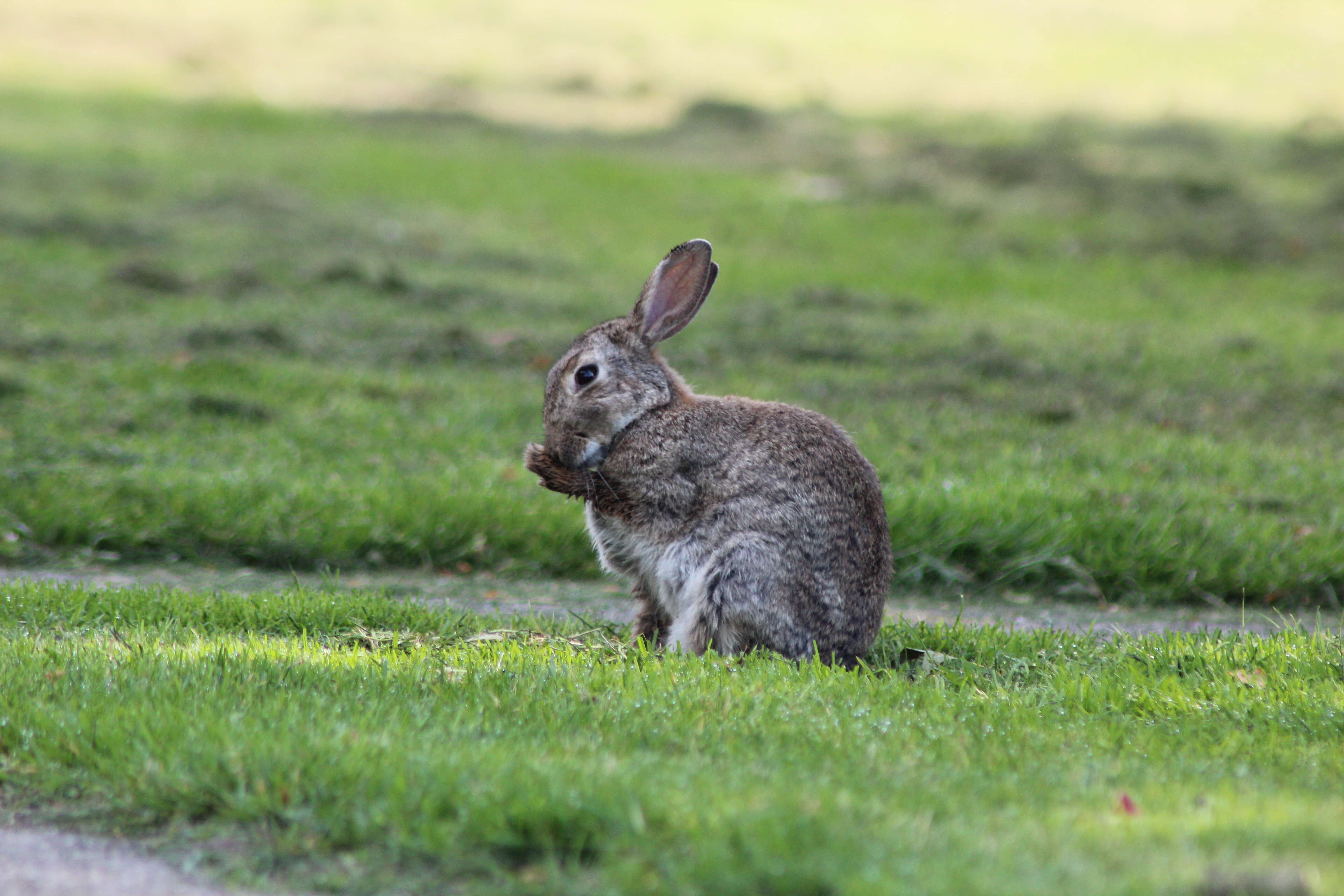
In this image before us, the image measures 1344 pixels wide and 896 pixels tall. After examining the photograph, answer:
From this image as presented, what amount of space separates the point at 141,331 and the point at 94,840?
8053 millimetres

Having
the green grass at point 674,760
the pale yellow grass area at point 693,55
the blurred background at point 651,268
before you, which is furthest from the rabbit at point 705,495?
the pale yellow grass area at point 693,55

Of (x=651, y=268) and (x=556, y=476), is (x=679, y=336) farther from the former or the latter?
(x=556, y=476)

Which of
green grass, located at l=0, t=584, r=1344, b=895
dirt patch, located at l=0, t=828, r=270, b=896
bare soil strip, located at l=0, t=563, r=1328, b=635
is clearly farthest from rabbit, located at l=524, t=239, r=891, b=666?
dirt patch, located at l=0, t=828, r=270, b=896

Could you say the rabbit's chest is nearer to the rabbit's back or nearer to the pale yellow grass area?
the rabbit's back

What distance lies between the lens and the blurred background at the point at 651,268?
24.4ft

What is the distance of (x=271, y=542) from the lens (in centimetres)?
722

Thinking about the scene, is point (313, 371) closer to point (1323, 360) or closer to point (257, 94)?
point (1323, 360)

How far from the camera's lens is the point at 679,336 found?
39.0ft

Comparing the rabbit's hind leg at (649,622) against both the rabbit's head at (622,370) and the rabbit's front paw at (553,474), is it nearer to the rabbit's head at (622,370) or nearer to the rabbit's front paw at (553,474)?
the rabbit's front paw at (553,474)

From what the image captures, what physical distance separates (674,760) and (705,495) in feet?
5.89

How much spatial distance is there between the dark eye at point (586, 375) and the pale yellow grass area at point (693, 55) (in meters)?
17.8

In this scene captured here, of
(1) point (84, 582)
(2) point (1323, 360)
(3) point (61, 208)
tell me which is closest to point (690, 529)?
(1) point (84, 582)

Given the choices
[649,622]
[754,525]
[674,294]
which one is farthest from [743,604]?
[674,294]

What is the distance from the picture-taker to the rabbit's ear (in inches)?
243
